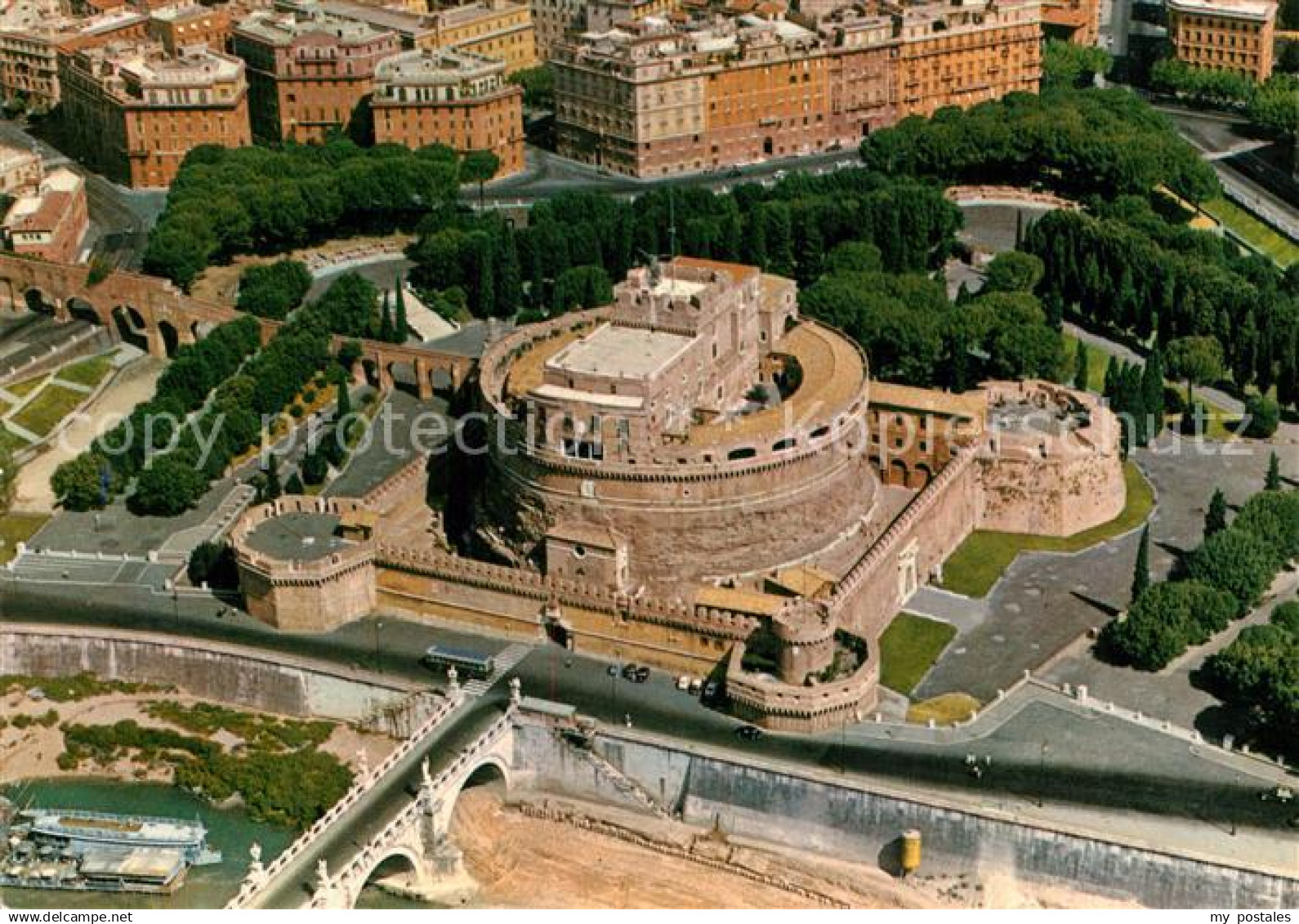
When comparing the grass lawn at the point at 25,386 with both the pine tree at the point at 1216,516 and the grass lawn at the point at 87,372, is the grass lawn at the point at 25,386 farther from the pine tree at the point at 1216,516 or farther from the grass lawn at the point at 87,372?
the pine tree at the point at 1216,516

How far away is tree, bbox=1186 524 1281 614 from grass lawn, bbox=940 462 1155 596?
11696mm

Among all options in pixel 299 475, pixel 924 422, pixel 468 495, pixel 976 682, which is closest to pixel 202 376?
pixel 299 475

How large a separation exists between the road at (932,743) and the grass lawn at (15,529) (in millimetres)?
17859

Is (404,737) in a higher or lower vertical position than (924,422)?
lower

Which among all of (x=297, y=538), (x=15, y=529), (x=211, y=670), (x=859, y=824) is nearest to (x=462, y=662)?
(x=297, y=538)

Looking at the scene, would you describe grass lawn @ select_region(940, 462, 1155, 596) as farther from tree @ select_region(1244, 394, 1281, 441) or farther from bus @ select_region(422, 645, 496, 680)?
bus @ select_region(422, 645, 496, 680)

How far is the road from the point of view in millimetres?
130875

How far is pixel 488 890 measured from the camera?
132 m

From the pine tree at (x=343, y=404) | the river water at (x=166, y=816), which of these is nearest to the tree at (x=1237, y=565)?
the river water at (x=166, y=816)

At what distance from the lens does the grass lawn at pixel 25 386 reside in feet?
611

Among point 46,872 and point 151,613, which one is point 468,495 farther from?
point 46,872

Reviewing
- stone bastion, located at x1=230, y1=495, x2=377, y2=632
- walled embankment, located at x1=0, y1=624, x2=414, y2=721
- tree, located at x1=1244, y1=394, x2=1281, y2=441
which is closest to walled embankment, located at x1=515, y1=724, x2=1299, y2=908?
walled embankment, located at x1=0, y1=624, x2=414, y2=721

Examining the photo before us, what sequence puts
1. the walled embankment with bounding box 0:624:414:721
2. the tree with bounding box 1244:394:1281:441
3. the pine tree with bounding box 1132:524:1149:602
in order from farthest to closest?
1. the tree with bounding box 1244:394:1281:441
2. the pine tree with bounding box 1132:524:1149:602
3. the walled embankment with bounding box 0:624:414:721

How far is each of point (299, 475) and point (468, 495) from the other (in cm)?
1435
